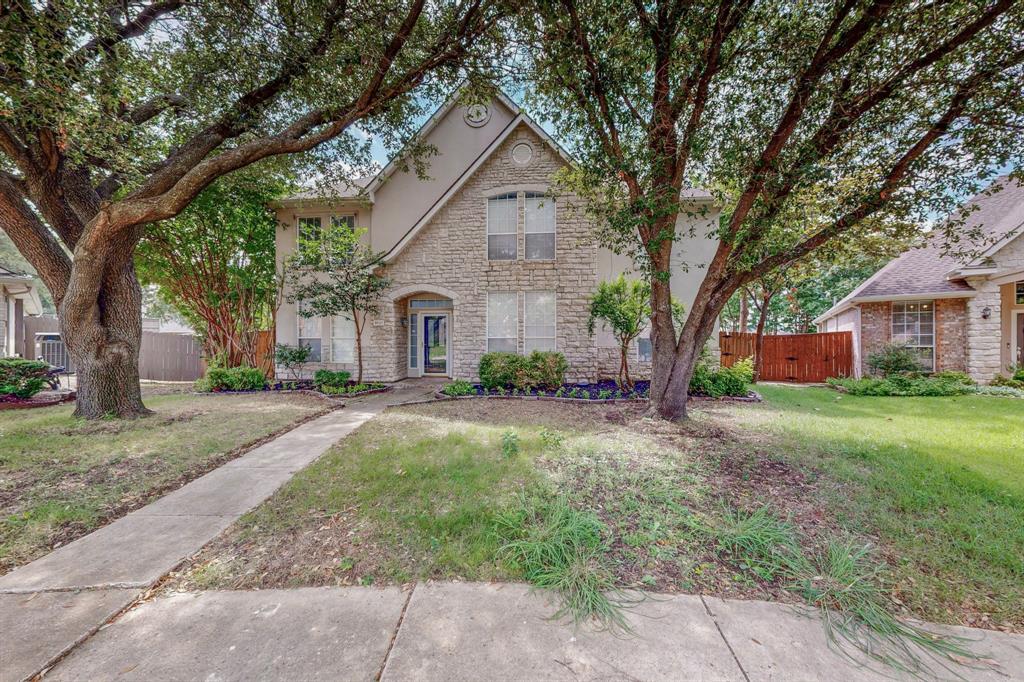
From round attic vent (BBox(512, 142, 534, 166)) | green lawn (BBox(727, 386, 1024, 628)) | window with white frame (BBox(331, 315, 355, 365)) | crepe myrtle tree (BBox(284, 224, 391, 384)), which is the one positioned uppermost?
round attic vent (BBox(512, 142, 534, 166))

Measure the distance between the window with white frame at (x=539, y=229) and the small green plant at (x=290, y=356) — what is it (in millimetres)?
7345

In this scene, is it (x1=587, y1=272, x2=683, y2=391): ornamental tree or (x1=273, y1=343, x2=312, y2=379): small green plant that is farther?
(x1=273, y1=343, x2=312, y2=379): small green plant

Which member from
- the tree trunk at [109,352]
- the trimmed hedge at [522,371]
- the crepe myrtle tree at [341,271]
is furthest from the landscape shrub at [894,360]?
the tree trunk at [109,352]

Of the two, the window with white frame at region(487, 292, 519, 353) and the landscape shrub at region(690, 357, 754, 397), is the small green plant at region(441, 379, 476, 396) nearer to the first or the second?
the window with white frame at region(487, 292, 519, 353)

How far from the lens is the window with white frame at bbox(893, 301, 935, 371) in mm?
11664

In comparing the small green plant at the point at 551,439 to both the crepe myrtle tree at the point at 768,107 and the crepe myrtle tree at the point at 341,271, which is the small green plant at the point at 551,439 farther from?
the crepe myrtle tree at the point at 341,271

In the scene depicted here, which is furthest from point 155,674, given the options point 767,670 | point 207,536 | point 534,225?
point 534,225

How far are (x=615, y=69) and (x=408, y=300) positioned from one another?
8386 mm

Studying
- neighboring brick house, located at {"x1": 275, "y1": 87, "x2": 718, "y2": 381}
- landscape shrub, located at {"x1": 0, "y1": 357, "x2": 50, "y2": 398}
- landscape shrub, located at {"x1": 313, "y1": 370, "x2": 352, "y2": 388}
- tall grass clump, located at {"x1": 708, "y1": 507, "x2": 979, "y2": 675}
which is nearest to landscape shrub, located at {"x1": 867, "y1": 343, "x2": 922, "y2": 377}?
neighboring brick house, located at {"x1": 275, "y1": 87, "x2": 718, "y2": 381}

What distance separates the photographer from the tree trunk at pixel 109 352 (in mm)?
6230

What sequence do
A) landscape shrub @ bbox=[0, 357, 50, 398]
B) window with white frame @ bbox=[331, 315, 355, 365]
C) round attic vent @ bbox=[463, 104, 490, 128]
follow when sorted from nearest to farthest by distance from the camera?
1. landscape shrub @ bbox=[0, 357, 50, 398]
2. window with white frame @ bbox=[331, 315, 355, 365]
3. round attic vent @ bbox=[463, 104, 490, 128]

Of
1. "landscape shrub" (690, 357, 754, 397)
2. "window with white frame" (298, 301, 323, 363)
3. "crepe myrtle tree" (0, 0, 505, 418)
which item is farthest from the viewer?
"window with white frame" (298, 301, 323, 363)

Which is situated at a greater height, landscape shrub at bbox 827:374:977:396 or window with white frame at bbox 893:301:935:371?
window with white frame at bbox 893:301:935:371

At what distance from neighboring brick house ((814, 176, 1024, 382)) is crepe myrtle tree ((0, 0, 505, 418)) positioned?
46.5ft
